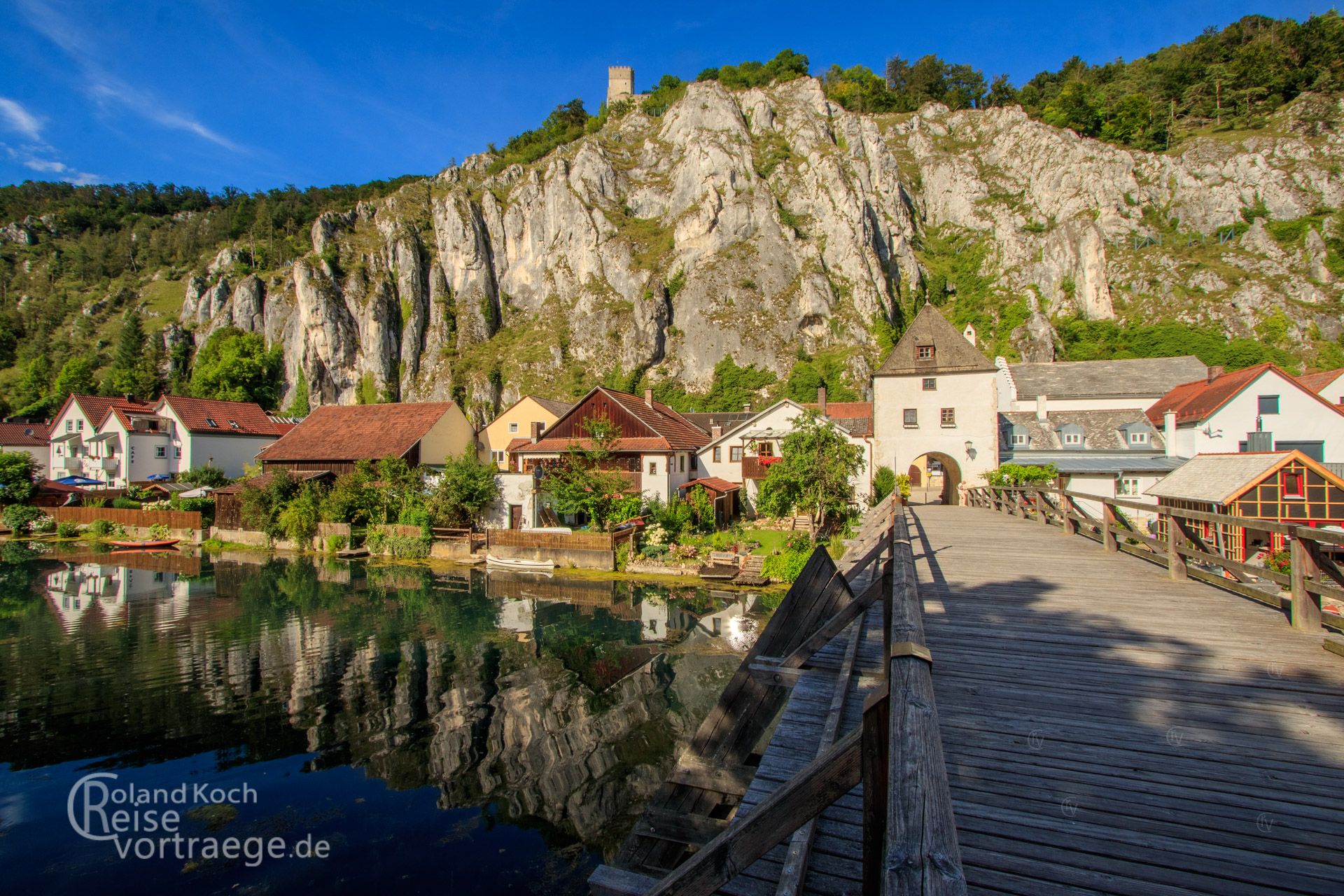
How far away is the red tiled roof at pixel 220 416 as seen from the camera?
4878cm

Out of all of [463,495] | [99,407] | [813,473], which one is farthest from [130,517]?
[813,473]

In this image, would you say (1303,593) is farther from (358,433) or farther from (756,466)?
(358,433)

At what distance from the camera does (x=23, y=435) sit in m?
54.0

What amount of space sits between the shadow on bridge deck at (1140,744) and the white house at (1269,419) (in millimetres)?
35539

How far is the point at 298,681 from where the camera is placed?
16031 mm

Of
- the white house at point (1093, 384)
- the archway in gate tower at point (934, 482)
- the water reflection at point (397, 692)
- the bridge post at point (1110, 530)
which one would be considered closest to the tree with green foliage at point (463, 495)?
the water reflection at point (397, 692)

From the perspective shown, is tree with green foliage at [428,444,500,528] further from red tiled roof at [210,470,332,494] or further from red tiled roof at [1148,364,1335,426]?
red tiled roof at [1148,364,1335,426]

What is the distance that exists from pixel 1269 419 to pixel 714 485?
3143 centimetres

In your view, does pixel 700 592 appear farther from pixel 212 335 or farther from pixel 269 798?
pixel 212 335

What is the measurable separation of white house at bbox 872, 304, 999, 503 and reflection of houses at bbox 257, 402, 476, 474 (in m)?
29.0

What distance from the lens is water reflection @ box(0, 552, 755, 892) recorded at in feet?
34.9

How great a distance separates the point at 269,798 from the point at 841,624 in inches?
440

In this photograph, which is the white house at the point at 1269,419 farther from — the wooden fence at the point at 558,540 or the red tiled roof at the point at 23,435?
the red tiled roof at the point at 23,435

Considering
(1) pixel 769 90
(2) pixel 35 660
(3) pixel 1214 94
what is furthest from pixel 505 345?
(3) pixel 1214 94
